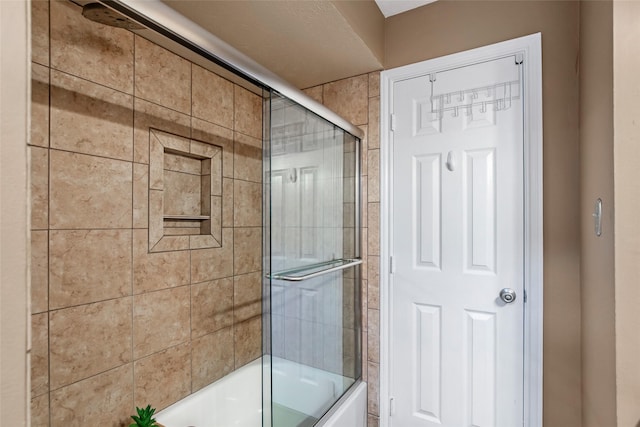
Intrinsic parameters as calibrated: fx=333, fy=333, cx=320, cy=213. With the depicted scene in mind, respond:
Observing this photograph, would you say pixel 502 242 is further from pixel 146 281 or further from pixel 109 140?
pixel 109 140

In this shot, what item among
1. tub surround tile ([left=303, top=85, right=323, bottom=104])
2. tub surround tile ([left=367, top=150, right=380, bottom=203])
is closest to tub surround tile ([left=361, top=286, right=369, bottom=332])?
tub surround tile ([left=367, top=150, right=380, bottom=203])

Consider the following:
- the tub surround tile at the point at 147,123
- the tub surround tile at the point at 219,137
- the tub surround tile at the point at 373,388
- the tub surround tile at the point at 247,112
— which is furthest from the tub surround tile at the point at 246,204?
the tub surround tile at the point at 373,388

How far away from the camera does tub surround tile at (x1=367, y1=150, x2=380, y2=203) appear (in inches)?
73.5

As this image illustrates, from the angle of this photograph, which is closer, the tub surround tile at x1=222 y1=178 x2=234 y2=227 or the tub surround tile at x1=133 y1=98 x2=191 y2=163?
the tub surround tile at x1=133 y1=98 x2=191 y2=163

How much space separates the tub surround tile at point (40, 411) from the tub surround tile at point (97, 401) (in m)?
0.02

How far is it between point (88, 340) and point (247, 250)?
969 millimetres

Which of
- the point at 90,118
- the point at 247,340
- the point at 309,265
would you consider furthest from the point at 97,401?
the point at 90,118

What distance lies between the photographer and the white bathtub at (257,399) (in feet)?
4.51

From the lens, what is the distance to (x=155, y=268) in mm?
1565

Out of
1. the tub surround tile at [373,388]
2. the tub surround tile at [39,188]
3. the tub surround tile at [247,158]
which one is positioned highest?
the tub surround tile at [247,158]

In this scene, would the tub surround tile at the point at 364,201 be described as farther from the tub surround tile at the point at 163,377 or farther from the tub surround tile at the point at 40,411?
the tub surround tile at the point at 40,411

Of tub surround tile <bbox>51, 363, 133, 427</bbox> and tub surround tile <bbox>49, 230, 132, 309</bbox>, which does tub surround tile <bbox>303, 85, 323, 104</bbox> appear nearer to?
tub surround tile <bbox>49, 230, 132, 309</bbox>

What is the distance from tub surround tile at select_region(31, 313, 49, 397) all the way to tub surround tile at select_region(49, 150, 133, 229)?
34 centimetres

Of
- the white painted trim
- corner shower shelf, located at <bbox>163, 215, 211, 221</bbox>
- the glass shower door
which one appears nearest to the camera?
the glass shower door
